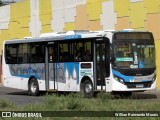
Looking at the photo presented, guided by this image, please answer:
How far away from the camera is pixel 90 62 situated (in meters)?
23.8

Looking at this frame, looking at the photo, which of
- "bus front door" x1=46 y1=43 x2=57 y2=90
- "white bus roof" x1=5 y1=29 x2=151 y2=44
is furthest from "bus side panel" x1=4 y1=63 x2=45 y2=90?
"white bus roof" x1=5 y1=29 x2=151 y2=44

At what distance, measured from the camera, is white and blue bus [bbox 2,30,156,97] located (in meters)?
22.8

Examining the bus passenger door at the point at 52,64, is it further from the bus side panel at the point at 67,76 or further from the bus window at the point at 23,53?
the bus window at the point at 23,53

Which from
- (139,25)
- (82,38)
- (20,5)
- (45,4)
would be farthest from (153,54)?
(20,5)

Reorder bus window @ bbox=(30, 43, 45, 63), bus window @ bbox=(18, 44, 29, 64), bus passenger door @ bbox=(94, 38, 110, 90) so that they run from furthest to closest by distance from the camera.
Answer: bus window @ bbox=(18, 44, 29, 64), bus window @ bbox=(30, 43, 45, 63), bus passenger door @ bbox=(94, 38, 110, 90)

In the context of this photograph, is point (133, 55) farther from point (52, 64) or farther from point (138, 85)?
point (52, 64)

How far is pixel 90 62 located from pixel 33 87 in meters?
5.55

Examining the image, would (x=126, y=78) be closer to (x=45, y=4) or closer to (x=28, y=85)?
(x=28, y=85)

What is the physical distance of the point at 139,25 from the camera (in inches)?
1200

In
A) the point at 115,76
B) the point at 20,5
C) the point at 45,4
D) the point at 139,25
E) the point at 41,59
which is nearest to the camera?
the point at 115,76

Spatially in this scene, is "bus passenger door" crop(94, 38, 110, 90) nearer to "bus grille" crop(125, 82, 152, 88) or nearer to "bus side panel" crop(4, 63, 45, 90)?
"bus grille" crop(125, 82, 152, 88)

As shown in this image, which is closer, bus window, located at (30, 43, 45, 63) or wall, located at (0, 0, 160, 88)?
bus window, located at (30, 43, 45, 63)

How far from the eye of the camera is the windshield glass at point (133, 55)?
74.8ft

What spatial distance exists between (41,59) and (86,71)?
3.89m
